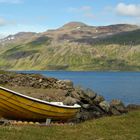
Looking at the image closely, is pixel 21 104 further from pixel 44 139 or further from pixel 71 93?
pixel 71 93

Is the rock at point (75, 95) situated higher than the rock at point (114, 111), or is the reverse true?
the rock at point (75, 95)

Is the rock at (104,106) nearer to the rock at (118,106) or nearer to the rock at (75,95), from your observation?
the rock at (118,106)

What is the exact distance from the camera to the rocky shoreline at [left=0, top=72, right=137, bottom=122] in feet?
147

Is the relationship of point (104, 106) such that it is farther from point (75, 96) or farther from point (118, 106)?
point (75, 96)

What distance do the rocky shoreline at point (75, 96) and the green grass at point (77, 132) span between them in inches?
351

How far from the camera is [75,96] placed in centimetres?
4566

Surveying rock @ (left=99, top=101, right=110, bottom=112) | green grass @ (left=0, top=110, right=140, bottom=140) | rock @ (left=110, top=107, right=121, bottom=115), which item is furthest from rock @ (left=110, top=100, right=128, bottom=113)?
green grass @ (left=0, top=110, right=140, bottom=140)

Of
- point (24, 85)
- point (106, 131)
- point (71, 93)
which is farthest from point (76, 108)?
point (24, 85)

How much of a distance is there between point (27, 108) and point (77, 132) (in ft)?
15.1

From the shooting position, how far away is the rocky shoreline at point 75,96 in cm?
4475

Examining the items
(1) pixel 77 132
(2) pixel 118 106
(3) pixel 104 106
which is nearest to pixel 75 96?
(3) pixel 104 106

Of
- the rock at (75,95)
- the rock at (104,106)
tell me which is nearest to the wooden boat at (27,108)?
the rock at (75,95)

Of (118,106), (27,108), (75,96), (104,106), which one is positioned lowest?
(118,106)

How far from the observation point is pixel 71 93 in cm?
4772
